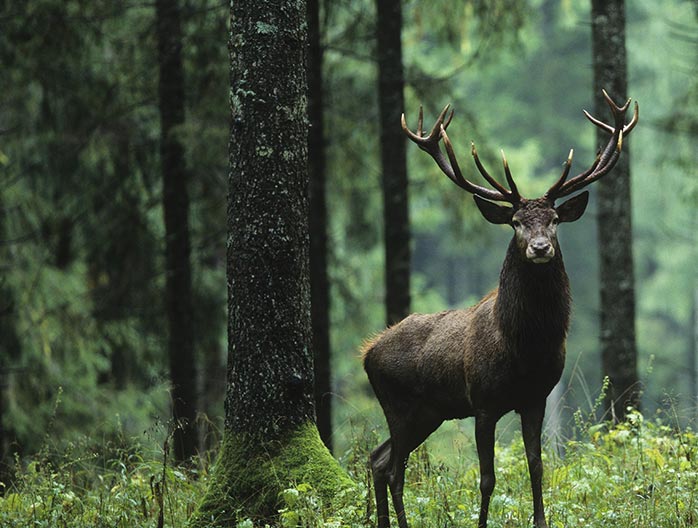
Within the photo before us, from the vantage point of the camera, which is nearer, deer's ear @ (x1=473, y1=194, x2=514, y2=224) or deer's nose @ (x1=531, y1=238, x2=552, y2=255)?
deer's nose @ (x1=531, y1=238, x2=552, y2=255)

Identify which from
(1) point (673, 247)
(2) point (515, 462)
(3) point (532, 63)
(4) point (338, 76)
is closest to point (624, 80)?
(2) point (515, 462)

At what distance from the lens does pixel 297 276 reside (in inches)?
237

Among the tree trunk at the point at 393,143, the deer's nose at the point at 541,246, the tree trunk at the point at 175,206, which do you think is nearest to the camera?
the deer's nose at the point at 541,246

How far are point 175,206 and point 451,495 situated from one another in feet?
18.4

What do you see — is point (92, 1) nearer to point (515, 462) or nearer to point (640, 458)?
point (515, 462)

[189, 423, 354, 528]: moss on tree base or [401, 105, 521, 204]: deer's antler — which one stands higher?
[401, 105, 521, 204]: deer's antler

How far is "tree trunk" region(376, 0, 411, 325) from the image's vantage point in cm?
1091

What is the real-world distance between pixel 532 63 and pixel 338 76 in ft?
95.4

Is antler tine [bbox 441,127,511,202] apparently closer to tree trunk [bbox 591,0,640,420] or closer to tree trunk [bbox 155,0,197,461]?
tree trunk [bbox 591,0,640,420]

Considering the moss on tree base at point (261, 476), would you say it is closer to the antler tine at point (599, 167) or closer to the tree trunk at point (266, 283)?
the tree trunk at point (266, 283)

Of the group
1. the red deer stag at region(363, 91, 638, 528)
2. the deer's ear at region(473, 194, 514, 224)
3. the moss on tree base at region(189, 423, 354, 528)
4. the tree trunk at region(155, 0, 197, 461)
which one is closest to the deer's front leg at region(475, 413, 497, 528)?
the red deer stag at region(363, 91, 638, 528)

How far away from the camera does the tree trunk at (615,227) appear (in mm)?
9383

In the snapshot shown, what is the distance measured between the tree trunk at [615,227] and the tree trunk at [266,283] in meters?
4.34

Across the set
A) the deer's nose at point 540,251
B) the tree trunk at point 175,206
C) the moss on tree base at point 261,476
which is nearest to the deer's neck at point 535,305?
the deer's nose at point 540,251
